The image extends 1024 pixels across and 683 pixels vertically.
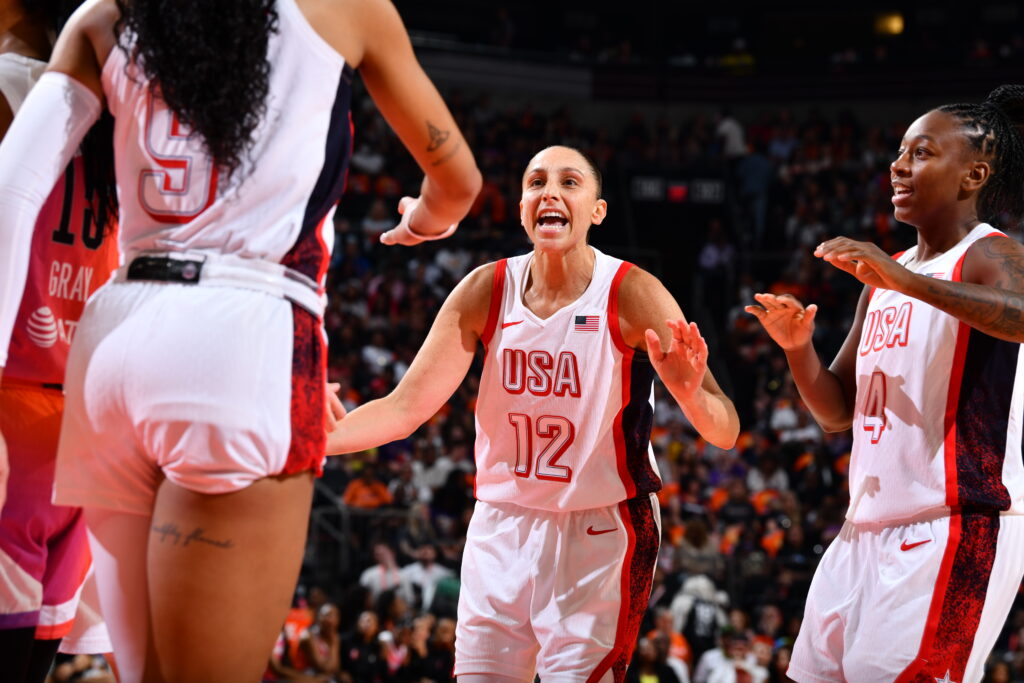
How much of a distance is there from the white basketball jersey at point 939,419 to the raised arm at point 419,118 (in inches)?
66.7

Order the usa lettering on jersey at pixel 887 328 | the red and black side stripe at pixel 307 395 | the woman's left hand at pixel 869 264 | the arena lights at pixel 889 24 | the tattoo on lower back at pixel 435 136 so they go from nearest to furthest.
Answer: the red and black side stripe at pixel 307 395 < the tattoo on lower back at pixel 435 136 < the woman's left hand at pixel 869 264 < the usa lettering on jersey at pixel 887 328 < the arena lights at pixel 889 24

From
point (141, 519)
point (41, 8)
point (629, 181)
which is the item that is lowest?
point (141, 519)

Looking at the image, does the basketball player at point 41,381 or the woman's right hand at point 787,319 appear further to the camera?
the woman's right hand at point 787,319

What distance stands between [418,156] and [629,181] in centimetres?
1734

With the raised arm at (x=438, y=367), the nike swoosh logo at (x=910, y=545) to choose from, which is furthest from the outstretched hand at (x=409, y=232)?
the nike swoosh logo at (x=910, y=545)

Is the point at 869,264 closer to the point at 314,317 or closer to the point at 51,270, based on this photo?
the point at 314,317

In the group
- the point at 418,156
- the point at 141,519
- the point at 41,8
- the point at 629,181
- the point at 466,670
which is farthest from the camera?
the point at 629,181

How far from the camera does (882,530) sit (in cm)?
347

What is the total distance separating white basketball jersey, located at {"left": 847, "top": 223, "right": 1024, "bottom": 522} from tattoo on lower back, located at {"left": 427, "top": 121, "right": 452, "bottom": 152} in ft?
6.11

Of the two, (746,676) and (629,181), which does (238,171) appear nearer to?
(746,676)

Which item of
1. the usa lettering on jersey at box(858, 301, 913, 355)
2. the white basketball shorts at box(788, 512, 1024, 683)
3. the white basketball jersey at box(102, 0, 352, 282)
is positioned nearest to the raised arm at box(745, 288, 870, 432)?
the usa lettering on jersey at box(858, 301, 913, 355)

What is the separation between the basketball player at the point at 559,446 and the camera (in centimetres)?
369

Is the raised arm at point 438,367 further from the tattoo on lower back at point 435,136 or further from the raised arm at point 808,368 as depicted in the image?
the tattoo on lower back at point 435,136

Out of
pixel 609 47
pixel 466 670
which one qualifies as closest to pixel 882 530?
pixel 466 670
